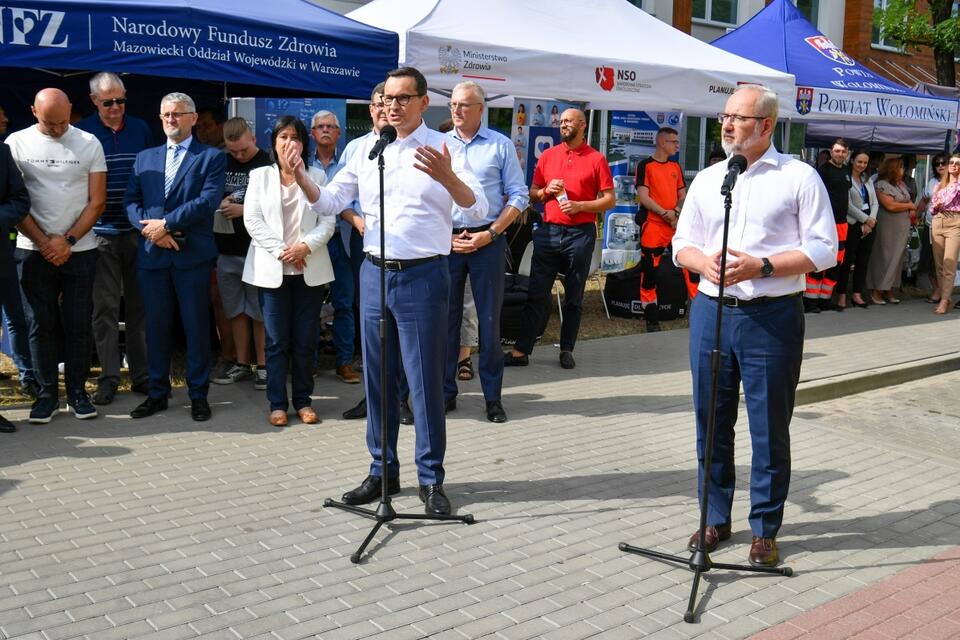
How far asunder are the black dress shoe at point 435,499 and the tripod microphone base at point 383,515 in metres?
0.05

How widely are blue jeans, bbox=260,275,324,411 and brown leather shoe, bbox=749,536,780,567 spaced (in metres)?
3.33

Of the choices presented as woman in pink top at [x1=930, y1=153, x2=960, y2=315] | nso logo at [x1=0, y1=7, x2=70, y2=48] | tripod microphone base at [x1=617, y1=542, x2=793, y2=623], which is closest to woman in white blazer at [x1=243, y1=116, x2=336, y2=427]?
nso logo at [x1=0, y1=7, x2=70, y2=48]

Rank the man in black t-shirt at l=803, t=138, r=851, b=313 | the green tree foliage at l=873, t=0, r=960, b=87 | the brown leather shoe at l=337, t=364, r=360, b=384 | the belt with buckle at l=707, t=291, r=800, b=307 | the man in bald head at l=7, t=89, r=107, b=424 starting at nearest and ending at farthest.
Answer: the belt with buckle at l=707, t=291, r=800, b=307, the man in bald head at l=7, t=89, r=107, b=424, the brown leather shoe at l=337, t=364, r=360, b=384, the man in black t-shirt at l=803, t=138, r=851, b=313, the green tree foliage at l=873, t=0, r=960, b=87

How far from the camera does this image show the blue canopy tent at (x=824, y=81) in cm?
1263

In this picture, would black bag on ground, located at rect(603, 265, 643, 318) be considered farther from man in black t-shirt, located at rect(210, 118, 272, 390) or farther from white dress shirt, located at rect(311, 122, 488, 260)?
white dress shirt, located at rect(311, 122, 488, 260)

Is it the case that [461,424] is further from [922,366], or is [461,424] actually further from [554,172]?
[922,366]

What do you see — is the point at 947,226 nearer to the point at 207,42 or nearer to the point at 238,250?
the point at 238,250

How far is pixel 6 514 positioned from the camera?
490 cm

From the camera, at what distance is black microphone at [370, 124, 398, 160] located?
14.5 feet

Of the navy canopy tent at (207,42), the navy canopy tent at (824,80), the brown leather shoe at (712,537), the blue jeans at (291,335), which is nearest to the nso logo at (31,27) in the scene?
the navy canopy tent at (207,42)

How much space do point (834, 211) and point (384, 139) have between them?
9662 mm

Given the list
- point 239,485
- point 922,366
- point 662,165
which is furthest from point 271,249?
point 922,366

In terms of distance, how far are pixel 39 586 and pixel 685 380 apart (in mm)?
5711

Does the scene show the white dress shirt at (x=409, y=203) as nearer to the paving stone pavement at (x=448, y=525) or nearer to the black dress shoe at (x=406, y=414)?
the paving stone pavement at (x=448, y=525)
